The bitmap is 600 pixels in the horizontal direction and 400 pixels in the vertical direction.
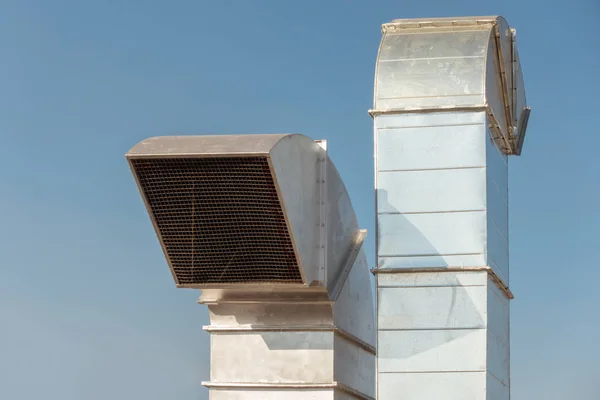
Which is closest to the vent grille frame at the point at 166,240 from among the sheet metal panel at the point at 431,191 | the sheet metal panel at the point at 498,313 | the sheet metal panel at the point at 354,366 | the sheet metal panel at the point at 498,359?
the sheet metal panel at the point at 431,191

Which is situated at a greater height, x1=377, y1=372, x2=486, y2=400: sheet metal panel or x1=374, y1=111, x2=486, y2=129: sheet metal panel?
x1=374, y1=111, x2=486, y2=129: sheet metal panel

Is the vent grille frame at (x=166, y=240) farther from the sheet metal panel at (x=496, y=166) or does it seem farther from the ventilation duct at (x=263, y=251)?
the sheet metal panel at (x=496, y=166)

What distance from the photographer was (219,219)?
1948cm

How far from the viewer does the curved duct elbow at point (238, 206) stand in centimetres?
1889

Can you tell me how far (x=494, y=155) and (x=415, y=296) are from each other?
287 centimetres

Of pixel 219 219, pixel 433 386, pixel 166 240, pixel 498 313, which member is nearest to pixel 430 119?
pixel 498 313

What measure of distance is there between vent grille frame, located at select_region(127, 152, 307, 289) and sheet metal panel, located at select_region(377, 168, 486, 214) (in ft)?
5.37

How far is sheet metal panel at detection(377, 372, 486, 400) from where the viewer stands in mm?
19109

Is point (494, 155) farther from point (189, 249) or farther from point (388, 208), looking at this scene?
point (189, 249)

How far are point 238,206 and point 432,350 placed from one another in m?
3.80

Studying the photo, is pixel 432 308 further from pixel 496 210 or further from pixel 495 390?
pixel 496 210

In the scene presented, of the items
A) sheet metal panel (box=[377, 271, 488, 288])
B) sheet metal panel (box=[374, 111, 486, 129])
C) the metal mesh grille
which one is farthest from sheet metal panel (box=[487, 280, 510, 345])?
the metal mesh grille

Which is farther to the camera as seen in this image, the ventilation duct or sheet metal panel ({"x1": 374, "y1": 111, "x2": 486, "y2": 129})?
sheet metal panel ({"x1": 374, "y1": 111, "x2": 486, "y2": 129})

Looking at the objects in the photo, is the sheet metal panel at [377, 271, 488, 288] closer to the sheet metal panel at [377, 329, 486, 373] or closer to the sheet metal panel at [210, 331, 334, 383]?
the sheet metal panel at [377, 329, 486, 373]
